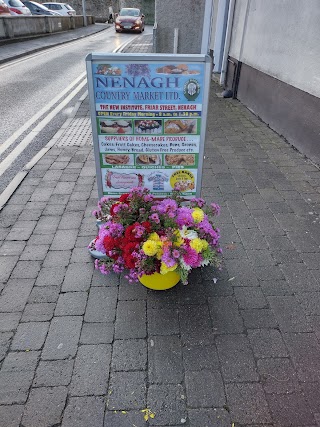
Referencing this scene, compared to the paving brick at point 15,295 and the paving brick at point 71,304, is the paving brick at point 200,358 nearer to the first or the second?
the paving brick at point 71,304

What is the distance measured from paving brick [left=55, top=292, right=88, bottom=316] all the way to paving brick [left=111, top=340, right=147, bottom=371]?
1.53ft

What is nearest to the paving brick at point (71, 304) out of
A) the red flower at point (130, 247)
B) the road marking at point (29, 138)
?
the red flower at point (130, 247)

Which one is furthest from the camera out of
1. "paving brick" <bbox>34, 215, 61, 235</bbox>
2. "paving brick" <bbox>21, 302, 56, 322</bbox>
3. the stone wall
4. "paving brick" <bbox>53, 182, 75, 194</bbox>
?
the stone wall

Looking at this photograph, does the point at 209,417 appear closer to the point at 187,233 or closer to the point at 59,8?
the point at 187,233

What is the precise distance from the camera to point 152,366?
2.31 m

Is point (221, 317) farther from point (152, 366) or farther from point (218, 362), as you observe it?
point (152, 366)

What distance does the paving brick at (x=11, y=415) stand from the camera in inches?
78.5

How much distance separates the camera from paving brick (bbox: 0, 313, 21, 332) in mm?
2584

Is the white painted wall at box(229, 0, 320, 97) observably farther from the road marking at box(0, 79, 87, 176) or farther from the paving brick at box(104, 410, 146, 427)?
the paving brick at box(104, 410, 146, 427)

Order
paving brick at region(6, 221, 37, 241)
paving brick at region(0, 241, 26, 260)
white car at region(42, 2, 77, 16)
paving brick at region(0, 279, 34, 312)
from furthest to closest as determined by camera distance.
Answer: white car at region(42, 2, 77, 16) → paving brick at region(6, 221, 37, 241) → paving brick at region(0, 241, 26, 260) → paving brick at region(0, 279, 34, 312)

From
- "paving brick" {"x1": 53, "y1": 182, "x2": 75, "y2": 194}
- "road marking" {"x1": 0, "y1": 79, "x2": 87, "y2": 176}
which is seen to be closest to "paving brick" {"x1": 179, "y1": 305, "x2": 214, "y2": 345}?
"paving brick" {"x1": 53, "y1": 182, "x2": 75, "y2": 194}

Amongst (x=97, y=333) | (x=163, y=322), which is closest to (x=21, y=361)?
(x=97, y=333)

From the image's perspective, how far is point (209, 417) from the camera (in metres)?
2.03

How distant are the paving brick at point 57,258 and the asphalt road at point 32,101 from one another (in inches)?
76.2
